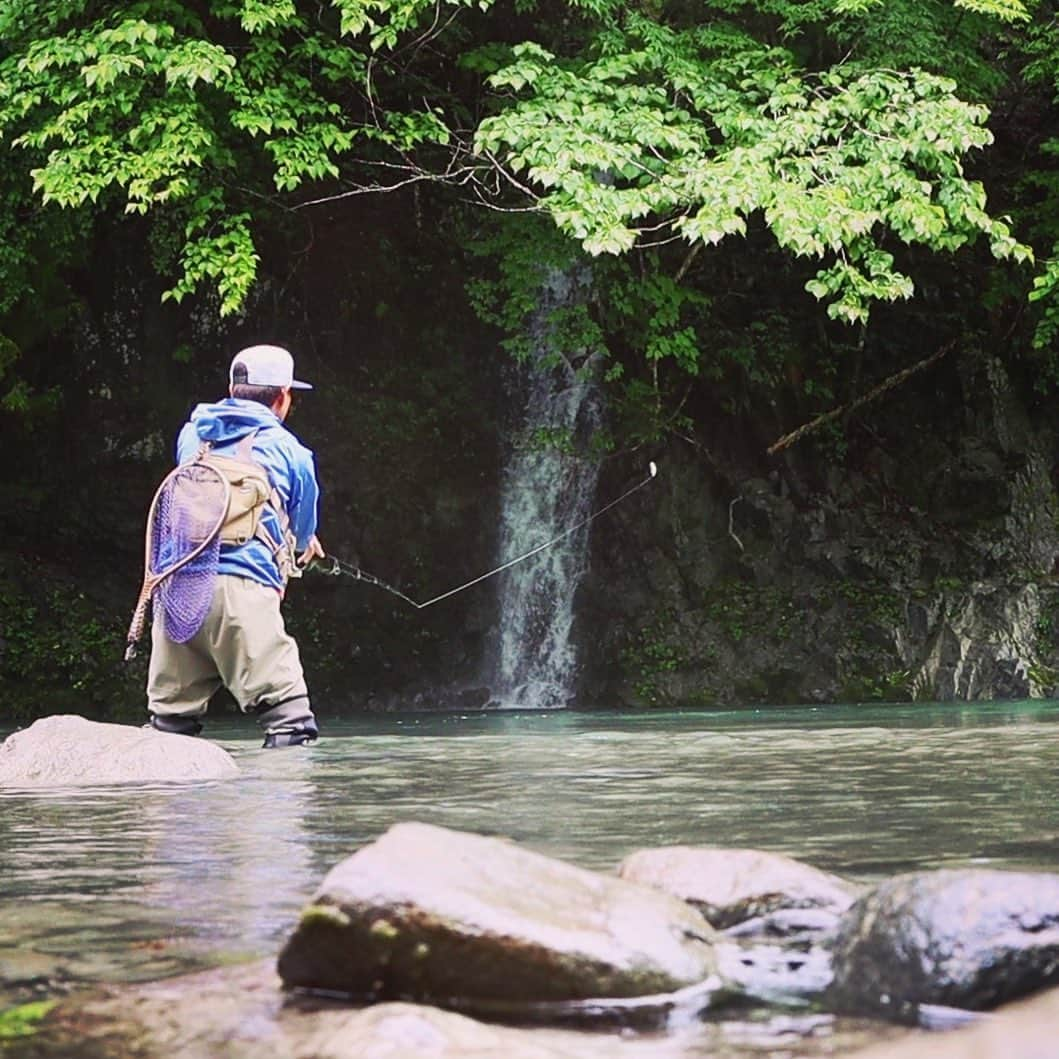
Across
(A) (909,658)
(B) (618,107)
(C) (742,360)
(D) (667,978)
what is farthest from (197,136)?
(D) (667,978)

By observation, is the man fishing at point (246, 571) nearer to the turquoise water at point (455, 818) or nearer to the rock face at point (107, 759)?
the turquoise water at point (455, 818)

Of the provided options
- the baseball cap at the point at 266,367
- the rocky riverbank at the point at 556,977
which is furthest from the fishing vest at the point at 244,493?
the rocky riverbank at the point at 556,977

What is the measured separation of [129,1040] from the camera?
2414 mm

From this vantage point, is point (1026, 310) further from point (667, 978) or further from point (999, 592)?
point (667, 978)

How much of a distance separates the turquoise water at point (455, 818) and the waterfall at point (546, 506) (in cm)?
793

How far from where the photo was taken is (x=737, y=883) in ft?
10.4

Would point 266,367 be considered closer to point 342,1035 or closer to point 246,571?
point 246,571

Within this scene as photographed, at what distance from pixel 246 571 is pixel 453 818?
3.01 metres

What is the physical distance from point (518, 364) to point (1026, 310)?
5847 millimetres

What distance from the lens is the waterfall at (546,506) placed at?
16.8 m

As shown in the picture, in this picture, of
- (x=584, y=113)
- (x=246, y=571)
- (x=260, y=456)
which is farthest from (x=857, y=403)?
(x=246, y=571)

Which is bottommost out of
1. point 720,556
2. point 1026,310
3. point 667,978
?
point 667,978

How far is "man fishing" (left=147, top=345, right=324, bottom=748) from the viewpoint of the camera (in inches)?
300

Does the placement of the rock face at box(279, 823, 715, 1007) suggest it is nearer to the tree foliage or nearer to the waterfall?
the tree foliage
